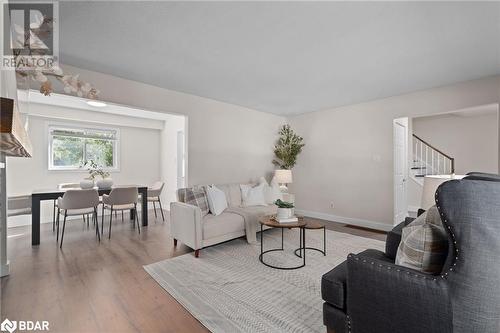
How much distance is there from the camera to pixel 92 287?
2.14 metres

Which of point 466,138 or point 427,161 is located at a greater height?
point 466,138

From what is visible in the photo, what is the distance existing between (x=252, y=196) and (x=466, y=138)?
5837 mm

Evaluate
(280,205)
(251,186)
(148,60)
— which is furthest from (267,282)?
(148,60)

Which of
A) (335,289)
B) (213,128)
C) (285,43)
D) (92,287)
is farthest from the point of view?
(213,128)

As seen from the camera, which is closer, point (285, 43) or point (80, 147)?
point (285, 43)

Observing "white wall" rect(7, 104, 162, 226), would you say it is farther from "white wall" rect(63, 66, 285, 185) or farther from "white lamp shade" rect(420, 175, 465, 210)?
"white lamp shade" rect(420, 175, 465, 210)

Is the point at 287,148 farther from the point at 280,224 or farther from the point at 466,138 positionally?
the point at 466,138

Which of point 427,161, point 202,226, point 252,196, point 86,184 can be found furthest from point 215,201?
point 427,161

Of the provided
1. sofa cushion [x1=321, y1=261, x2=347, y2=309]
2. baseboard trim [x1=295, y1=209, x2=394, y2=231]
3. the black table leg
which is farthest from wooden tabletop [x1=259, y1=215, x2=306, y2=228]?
the black table leg

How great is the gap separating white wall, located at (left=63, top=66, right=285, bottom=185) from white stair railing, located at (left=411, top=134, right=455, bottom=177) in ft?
12.7

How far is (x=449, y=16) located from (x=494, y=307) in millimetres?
2265

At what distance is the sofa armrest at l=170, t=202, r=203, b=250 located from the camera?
2887 millimetres

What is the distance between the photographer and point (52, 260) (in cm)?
276

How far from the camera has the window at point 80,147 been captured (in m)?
4.88
